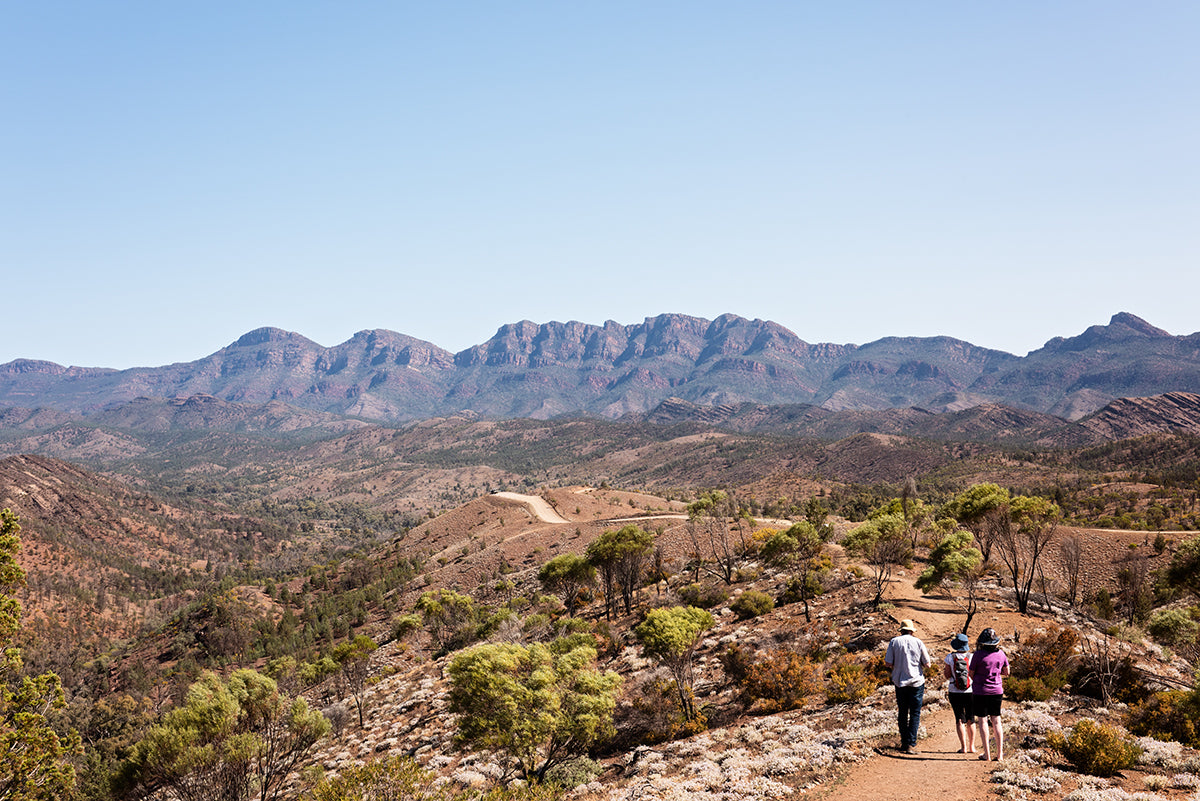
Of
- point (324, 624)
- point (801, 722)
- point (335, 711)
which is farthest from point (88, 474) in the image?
point (801, 722)

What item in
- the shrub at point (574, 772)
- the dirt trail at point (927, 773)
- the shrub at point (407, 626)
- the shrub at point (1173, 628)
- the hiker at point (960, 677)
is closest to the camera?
the dirt trail at point (927, 773)

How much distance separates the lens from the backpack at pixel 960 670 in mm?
13891

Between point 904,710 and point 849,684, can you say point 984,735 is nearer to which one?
point 904,710

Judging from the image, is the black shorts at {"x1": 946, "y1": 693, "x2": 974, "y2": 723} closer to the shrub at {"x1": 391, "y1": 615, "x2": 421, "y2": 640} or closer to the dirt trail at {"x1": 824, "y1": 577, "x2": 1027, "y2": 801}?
the dirt trail at {"x1": 824, "y1": 577, "x2": 1027, "y2": 801}

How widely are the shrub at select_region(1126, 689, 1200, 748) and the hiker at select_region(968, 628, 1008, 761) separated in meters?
6.81

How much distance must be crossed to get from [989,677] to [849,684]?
1061 centimetres

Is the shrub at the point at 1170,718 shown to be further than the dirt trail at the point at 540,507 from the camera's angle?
No

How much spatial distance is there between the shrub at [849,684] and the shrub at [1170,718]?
771cm

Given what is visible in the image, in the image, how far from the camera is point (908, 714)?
15.7 metres

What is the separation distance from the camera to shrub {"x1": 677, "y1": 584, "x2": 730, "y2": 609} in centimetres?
4203

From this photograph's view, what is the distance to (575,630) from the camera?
135 feet

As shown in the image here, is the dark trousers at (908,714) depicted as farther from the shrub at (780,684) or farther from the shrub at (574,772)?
the shrub at (574,772)

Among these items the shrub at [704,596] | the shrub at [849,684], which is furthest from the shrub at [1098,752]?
the shrub at [704,596]

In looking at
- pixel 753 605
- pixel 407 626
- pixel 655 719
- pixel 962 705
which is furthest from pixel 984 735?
pixel 407 626
